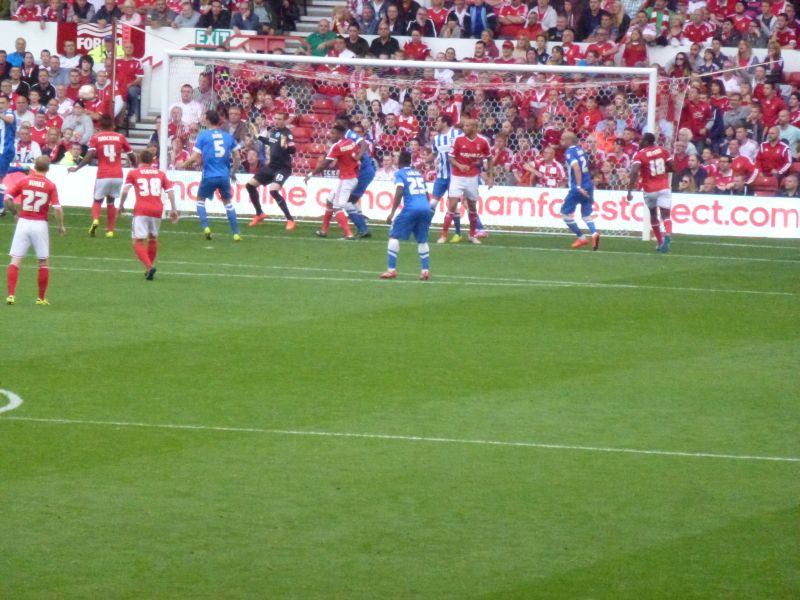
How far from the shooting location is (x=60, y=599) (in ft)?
23.1

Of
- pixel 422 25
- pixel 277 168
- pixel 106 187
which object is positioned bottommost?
pixel 106 187

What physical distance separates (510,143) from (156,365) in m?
14.8

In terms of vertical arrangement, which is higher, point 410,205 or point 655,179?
Result: point 655,179

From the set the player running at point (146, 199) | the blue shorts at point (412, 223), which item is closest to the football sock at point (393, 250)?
the blue shorts at point (412, 223)

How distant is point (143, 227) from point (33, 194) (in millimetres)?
2592

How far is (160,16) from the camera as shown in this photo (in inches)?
1276

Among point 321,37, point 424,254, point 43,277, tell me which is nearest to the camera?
point 43,277

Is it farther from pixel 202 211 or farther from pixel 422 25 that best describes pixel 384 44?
pixel 202 211

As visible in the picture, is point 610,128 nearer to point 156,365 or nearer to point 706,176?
point 706,176

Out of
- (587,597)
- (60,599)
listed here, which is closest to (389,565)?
(587,597)

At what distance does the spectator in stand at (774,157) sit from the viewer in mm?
26625

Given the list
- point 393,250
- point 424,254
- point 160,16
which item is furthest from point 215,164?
point 160,16

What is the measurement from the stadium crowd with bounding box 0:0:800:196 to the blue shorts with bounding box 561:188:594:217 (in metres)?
2.62

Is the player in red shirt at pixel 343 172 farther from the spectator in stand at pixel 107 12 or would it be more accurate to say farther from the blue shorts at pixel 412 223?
the spectator in stand at pixel 107 12
